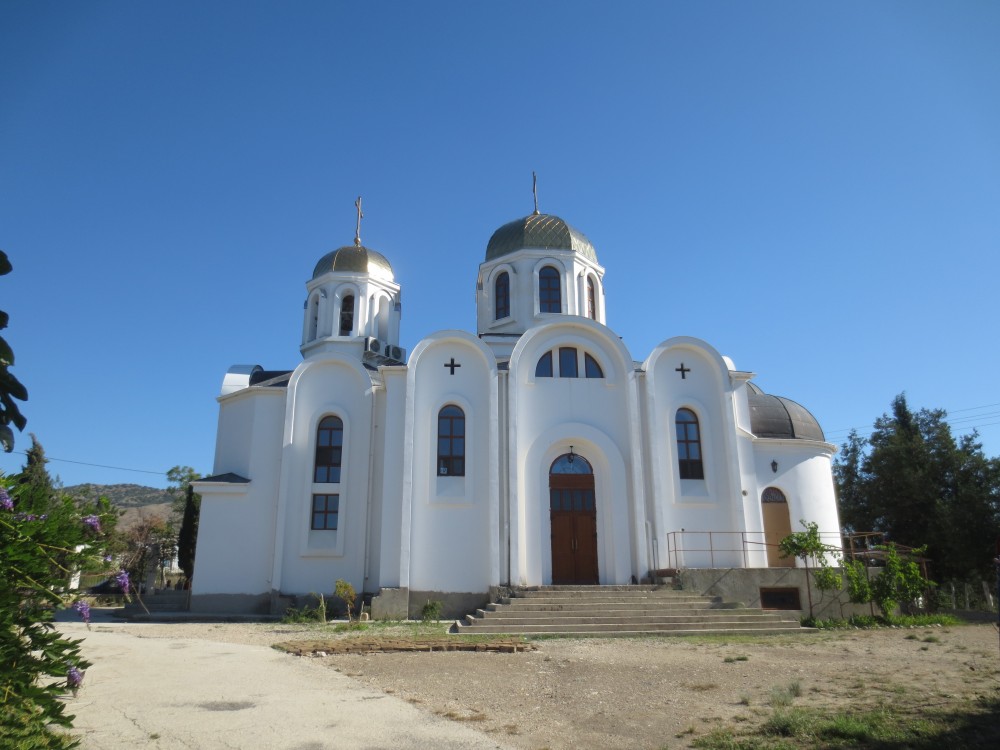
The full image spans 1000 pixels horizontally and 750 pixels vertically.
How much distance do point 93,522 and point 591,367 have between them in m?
16.6

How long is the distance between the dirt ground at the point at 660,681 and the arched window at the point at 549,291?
1217 cm

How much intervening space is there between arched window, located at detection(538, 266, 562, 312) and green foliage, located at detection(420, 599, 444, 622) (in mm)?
9958

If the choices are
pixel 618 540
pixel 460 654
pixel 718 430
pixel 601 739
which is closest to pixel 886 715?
pixel 601 739

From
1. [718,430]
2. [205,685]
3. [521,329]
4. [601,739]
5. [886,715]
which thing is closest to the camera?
[601,739]

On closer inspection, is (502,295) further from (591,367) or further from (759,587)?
(759,587)

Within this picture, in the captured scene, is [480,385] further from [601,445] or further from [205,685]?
[205,685]

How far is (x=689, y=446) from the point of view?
20.0 metres

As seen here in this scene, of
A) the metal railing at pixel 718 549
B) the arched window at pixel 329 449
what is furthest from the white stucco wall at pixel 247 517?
the metal railing at pixel 718 549

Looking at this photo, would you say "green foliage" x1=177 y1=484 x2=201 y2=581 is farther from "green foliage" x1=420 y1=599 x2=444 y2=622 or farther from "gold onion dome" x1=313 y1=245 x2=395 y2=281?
"green foliage" x1=420 y1=599 x2=444 y2=622

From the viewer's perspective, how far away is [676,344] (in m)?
20.4

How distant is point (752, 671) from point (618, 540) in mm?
9262

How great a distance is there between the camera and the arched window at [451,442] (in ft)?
62.7

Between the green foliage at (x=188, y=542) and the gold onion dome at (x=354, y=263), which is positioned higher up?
the gold onion dome at (x=354, y=263)

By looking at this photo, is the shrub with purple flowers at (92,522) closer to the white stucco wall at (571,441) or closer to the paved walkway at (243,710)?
the paved walkway at (243,710)
